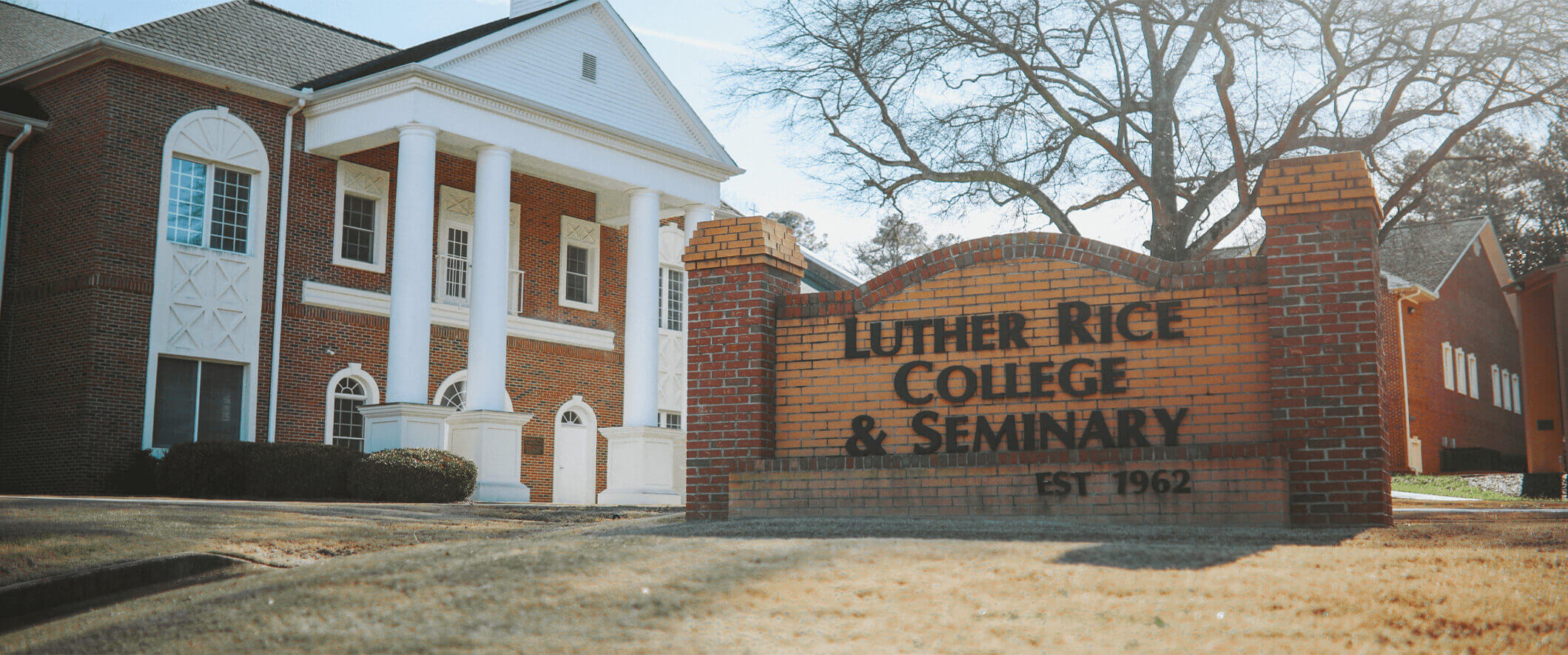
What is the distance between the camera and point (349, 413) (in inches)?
858

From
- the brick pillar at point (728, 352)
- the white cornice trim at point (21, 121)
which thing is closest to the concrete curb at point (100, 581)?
the brick pillar at point (728, 352)

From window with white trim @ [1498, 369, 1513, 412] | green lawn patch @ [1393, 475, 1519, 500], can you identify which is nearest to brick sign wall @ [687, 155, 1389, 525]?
green lawn patch @ [1393, 475, 1519, 500]

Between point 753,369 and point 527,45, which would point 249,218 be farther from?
point 753,369

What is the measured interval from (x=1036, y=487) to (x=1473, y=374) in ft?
117

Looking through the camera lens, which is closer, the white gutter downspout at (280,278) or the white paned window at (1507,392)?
the white gutter downspout at (280,278)

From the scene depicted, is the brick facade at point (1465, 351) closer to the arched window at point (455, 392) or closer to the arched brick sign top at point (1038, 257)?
the arched window at point (455, 392)

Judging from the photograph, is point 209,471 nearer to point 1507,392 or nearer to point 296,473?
point 296,473

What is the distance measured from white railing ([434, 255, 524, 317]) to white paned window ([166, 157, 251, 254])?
3.84 m

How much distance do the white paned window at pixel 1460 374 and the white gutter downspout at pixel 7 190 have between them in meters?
36.1

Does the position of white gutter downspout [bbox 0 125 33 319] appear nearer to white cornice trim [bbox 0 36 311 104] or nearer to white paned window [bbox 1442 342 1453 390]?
white cornice trim [bbox 0 36 311 104]

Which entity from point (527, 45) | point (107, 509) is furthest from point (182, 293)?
point (107, 509)

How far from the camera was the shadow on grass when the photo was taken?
6.10 metres

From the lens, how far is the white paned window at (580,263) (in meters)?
25.6

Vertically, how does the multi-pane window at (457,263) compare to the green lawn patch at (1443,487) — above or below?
above
